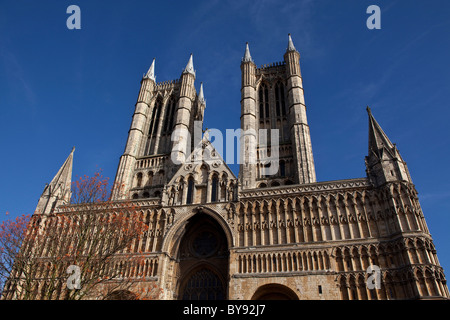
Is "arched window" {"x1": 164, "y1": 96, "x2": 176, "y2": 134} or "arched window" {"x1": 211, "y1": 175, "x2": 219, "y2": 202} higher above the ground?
"arched window" {"x1": 164, "y1": 96, "x2": 176, "y2": 134}

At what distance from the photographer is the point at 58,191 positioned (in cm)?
2750

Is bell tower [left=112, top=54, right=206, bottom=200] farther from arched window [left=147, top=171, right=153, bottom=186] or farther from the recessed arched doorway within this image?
the recessed arched doorway

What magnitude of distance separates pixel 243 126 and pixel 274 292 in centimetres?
1996

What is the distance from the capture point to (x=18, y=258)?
1470 cm

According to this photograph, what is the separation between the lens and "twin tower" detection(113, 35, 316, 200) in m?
32.1

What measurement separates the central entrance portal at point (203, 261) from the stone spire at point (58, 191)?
12.0m

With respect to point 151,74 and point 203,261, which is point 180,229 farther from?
point 151,74

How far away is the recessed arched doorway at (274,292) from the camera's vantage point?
62.7 ft

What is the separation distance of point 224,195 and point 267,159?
38.2ft

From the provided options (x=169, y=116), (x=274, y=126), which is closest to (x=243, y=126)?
(x=274, y=126)

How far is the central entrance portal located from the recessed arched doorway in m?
2.25

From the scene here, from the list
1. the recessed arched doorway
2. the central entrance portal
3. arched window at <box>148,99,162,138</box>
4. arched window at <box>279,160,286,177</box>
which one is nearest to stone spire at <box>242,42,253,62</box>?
arched window at <box>148,99,162,138</box>
